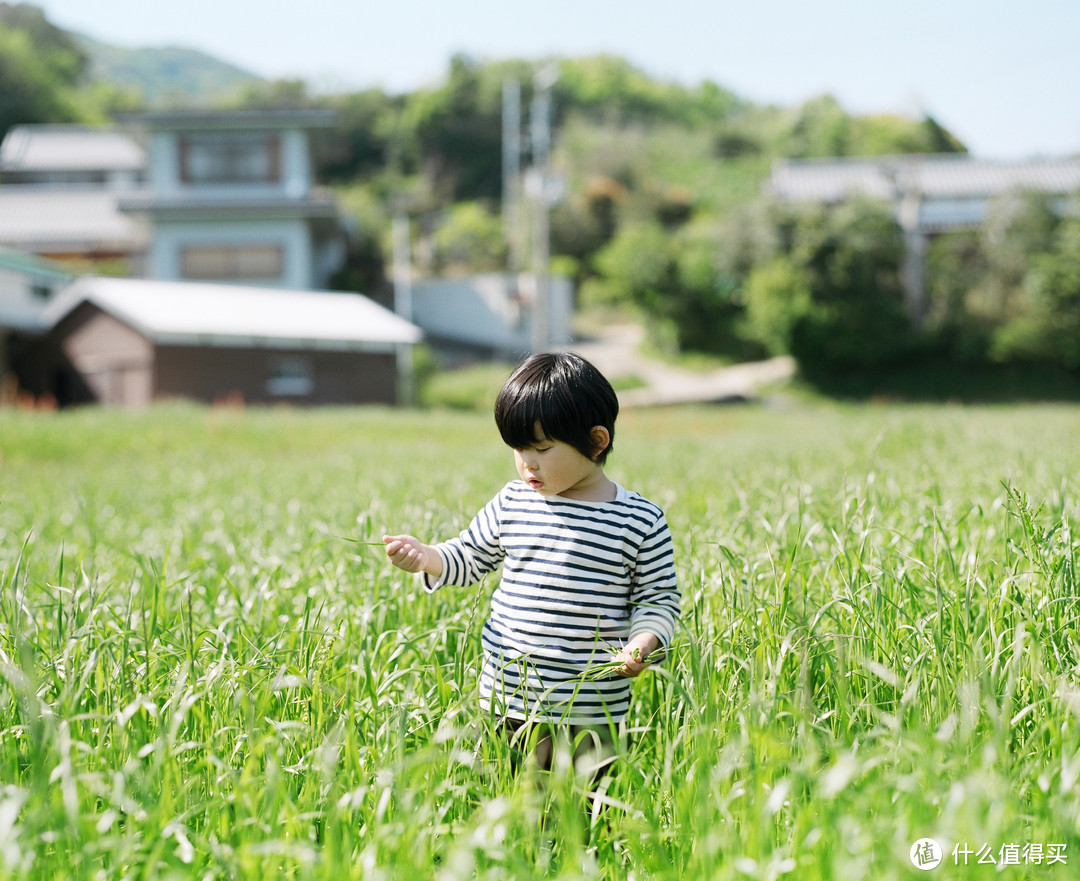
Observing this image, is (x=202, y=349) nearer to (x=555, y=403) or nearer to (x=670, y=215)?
(x=670, y=215)

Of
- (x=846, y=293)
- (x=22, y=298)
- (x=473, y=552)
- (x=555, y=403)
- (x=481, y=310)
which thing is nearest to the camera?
(x=555, y=403)

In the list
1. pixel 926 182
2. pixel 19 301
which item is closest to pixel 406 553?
pixel 19 301

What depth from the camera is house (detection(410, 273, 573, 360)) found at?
35.3 m

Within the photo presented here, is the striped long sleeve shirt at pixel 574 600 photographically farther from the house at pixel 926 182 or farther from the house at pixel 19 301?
the house at pixel 926 182

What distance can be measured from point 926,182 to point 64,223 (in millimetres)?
32169

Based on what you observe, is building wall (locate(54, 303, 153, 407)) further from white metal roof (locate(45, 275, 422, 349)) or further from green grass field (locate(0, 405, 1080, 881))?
green grass field (locate(0, 405, 1080, 881))

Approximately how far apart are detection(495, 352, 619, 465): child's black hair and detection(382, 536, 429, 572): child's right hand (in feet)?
1.21

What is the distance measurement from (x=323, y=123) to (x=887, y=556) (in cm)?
2918

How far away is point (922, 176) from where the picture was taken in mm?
35031

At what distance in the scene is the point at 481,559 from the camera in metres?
2.48

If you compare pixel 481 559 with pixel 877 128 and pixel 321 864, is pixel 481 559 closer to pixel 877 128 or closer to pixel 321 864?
pixel 321 864

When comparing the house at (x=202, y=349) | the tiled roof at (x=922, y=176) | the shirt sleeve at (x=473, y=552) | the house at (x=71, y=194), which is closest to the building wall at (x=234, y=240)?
the house at (x=71, y=194)

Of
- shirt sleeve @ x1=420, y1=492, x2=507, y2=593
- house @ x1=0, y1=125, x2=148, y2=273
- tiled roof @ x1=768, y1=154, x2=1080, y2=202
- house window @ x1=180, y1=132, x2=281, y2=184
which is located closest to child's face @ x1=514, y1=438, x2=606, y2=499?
shirt sleeve @ x1=420, y1=492, x2=507, y2=593

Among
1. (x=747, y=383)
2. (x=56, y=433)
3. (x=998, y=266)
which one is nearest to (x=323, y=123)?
(x=747, y=383)
